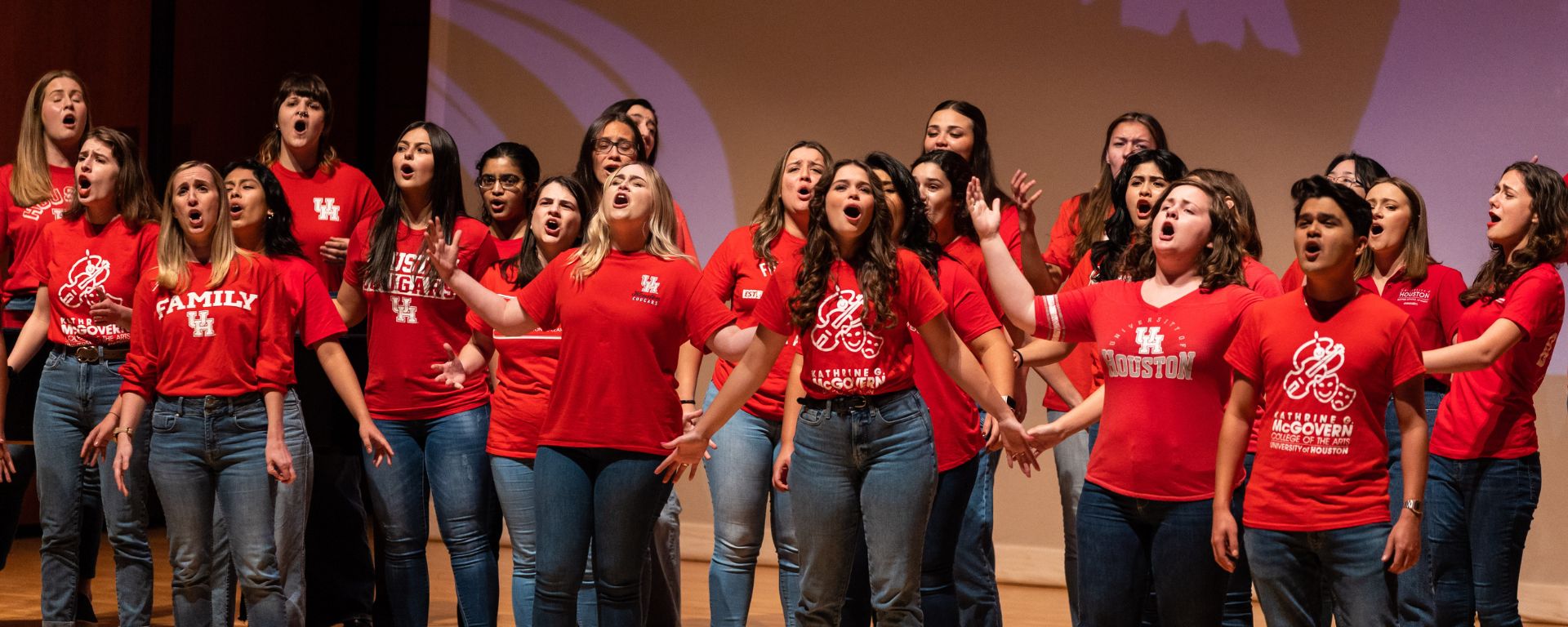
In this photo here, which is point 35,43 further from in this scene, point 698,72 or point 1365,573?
point 1365,573

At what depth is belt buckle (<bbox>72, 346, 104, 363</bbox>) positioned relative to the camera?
4410mm

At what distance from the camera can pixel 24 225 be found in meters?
4.88

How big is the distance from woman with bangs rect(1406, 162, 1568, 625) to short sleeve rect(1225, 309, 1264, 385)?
4.22ft

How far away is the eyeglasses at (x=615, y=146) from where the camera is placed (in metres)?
4.37

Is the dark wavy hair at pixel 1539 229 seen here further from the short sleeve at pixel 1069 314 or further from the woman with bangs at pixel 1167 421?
the short sleeve at pixel 1069 314

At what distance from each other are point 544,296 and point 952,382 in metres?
1.01

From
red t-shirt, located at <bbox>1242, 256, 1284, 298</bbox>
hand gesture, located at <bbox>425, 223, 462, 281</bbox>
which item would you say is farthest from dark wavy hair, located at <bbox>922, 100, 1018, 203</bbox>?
hand gesture, located at <bbox>425, 223, 462, 281</bbox>

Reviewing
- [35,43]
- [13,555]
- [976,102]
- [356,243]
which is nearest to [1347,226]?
[356,243]

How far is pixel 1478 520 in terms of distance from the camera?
4.09 meters

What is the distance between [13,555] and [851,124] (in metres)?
4.11

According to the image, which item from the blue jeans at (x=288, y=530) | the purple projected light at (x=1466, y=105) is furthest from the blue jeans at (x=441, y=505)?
the purple projected light at (x=1466, y=105)

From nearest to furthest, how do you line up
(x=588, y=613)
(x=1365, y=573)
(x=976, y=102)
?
(x=1365, y=573) → (x=588, y=613) → (x=976, y=102)

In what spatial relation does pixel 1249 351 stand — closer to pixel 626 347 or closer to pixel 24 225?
pixel 626 347

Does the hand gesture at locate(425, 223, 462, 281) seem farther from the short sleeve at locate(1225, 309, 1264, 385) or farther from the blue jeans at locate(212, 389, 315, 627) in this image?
the short sleeve at locate(1225, 309, 1264, 385)
